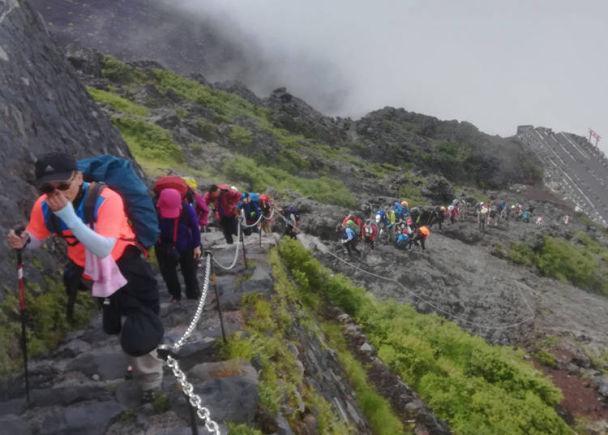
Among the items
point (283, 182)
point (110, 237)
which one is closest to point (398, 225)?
point (283, 182)

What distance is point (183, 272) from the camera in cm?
784

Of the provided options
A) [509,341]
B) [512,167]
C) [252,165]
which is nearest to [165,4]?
[512,167]

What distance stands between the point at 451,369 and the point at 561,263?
23.0 meters

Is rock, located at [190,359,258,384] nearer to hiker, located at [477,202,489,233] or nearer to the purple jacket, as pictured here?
the purple jacket

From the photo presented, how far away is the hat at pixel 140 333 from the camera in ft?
14.6

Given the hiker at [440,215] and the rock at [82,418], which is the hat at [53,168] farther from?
the hiker at [440,215]

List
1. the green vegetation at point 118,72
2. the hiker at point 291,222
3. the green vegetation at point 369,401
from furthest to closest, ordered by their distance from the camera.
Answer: the green vegetation at point 118,72 → the hiker at point 291,222 → the green vegetation at point 369,401

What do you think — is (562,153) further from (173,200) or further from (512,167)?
(173,200)

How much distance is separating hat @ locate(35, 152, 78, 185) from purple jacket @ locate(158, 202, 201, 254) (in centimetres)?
318

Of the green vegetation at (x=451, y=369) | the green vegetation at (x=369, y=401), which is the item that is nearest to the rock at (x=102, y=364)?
the green vegetation at (x=369, y=401)

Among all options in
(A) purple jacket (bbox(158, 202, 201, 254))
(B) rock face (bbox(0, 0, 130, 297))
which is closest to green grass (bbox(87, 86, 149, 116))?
(B) rock face (bbox(0, 0, 130, 297))

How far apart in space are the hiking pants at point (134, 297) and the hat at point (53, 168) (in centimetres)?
77

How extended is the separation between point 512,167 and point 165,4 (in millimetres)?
71189

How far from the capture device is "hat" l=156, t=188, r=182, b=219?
7119 millimetres
